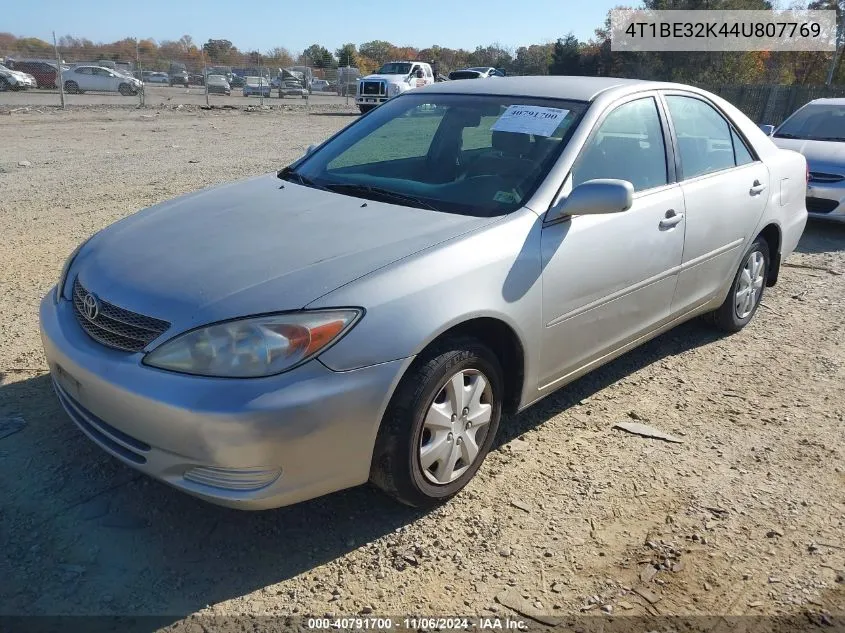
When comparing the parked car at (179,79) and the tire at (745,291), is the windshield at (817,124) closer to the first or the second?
Answer: the tire at (745,291)

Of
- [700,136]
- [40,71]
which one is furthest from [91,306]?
[40,71]

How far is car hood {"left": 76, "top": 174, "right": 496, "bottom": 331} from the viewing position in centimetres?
252

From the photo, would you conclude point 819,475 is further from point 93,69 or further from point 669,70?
point 669,70

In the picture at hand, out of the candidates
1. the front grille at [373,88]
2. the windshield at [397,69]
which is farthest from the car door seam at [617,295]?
the windshield at [397,69]

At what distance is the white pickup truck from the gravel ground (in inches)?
921

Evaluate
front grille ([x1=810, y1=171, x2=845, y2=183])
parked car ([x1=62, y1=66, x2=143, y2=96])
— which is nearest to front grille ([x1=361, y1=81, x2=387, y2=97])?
parked car ([x1=62, y1=66, x2=143, y2=96])

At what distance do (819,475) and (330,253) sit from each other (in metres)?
2.53

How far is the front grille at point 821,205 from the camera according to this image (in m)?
8.05

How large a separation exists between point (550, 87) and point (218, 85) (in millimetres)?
32577

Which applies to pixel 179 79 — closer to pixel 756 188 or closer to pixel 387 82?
pixel 387 82

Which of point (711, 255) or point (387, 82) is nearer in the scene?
point (711, 255)

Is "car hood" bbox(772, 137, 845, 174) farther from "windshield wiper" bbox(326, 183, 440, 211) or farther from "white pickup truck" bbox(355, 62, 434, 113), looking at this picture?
"white pickup truck" bbox(355, 62, 434, 113)

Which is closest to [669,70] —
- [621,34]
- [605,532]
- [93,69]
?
[621,34]

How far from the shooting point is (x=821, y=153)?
828cm
